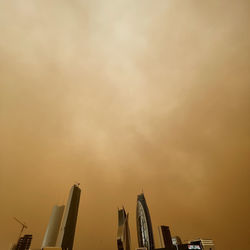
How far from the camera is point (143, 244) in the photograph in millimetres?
46250

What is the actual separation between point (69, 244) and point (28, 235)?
31.2 ft

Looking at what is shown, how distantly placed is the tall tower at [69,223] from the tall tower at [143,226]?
19576 millimetres

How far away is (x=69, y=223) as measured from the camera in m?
36.7

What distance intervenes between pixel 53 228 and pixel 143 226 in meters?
26.0

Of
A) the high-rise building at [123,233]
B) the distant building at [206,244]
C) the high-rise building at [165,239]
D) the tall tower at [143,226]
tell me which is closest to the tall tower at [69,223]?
the high-rise building at [123,233]

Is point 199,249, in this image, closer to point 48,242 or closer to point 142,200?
point 142,200

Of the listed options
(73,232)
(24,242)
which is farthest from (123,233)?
(24,242)

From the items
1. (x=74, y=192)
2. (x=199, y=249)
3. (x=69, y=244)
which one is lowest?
(x=199, y=249)

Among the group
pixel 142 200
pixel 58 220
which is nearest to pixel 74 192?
pixel 58 220

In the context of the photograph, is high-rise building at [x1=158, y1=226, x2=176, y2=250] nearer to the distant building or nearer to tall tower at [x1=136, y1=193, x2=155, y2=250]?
tall tower at [x1=136, y1=193, x2=155, y2=250]

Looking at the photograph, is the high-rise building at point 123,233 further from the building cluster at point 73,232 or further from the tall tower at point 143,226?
the tall tower at point 143,226

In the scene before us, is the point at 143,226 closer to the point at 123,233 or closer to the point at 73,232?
the point at 123,233

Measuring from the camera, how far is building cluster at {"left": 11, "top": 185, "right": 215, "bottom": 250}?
31.6 metres

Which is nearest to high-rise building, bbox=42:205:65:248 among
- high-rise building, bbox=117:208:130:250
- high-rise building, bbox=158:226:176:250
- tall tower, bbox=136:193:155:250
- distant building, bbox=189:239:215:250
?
high-rise building, bbox=117:208:130:250
